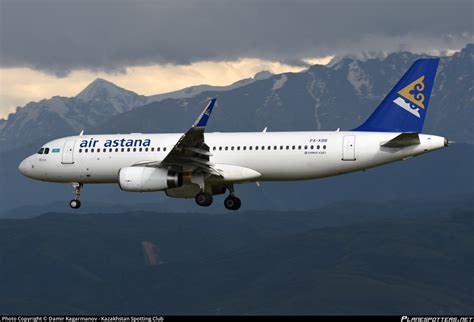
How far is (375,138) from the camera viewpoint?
2675 inches

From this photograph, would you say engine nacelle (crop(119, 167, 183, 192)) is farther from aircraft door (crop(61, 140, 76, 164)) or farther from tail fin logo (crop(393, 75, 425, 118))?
tail fin logo (crop(393, 75, 425, 118))

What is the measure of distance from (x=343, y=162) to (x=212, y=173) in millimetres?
9245

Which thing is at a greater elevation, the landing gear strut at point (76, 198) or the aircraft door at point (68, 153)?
the aircraft door at point (68, 153)

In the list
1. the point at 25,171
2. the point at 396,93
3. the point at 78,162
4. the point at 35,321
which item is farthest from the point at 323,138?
the point at 35,321

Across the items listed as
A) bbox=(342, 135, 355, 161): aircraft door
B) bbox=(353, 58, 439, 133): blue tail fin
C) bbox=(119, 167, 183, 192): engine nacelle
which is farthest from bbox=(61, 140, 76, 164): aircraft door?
bbox=(353, 58, 439, 133): blue tail fin

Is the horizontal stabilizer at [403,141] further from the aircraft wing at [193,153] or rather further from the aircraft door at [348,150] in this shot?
the aircraft wing at [193,153]

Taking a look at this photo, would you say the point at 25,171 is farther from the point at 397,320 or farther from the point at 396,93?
the point at 397,320

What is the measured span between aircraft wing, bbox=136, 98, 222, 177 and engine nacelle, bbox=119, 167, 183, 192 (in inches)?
26.5

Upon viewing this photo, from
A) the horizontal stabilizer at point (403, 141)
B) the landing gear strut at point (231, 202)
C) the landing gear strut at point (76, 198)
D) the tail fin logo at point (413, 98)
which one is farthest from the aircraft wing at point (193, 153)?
the tail fin logo at point (413, 98)

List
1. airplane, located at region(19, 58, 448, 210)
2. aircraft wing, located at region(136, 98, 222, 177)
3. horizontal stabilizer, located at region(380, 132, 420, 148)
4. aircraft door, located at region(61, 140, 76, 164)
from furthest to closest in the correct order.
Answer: aircraft door, located at region(61, 140, 76, 164) → airplane, located at region(19, 58, 448, 210) → horizontal stabilizer, located at region(380, 132, 420, 148) → aircraft wing, located at region(136, 98, 222, 177)

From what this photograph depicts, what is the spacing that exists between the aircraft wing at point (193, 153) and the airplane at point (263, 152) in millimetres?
65

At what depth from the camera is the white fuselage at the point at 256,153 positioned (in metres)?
67.6

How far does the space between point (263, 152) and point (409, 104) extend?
10.7 meters

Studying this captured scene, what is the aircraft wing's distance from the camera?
214 ft
